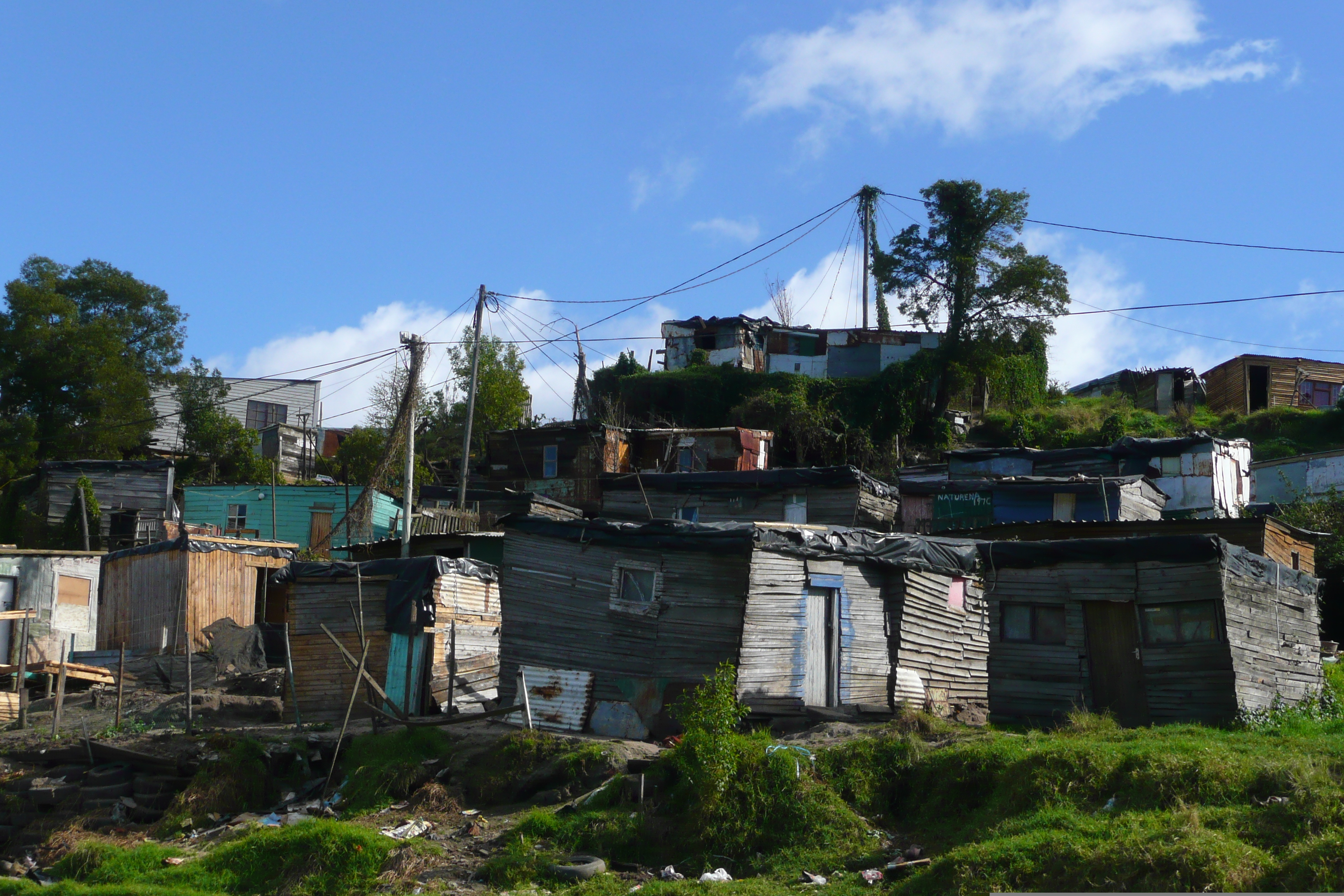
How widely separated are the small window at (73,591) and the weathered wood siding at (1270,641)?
27879 mm

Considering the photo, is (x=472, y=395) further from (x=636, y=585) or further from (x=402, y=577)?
(x=636, y=585)

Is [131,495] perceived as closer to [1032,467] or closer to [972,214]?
[1032,467]

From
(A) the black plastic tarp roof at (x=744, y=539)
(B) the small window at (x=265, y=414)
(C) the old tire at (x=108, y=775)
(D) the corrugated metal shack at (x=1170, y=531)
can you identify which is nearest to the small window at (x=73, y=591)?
(C) the old tire at (x=108, y=775)

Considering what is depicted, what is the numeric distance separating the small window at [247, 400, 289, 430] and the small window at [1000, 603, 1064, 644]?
159 ft

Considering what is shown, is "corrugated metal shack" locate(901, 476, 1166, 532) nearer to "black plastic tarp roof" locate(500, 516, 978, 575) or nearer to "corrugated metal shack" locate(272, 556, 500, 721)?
"black plastic tarp roof" locate(500, 516, 978, 575)

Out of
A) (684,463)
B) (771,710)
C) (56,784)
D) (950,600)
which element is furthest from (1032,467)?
(56,784)

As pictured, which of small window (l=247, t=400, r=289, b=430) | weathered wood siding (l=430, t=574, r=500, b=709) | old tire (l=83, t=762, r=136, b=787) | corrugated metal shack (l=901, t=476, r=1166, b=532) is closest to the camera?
old tire (l=83, t=762, r=136, b=787)

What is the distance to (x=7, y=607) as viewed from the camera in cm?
2861

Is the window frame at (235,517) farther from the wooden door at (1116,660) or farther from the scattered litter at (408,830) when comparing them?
the wooden door at (1116,660)

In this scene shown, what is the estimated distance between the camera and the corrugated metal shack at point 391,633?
2209 centimetres

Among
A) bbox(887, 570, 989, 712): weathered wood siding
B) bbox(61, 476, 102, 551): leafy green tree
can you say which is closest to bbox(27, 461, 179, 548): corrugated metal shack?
bbox(61, 476, 102, 551): leafy green tree

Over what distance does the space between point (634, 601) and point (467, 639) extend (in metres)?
5.98

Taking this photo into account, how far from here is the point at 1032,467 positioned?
38250 millimetres

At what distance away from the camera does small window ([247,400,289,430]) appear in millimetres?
60281
